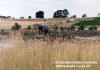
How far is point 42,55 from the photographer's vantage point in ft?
17.7

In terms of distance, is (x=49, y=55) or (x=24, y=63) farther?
(x=49, y=55)

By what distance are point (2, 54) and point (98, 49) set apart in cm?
224

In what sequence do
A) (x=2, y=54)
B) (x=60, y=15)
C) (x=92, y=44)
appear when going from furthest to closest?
(x=60, y=15), (x=92, y=44), (x=2, y=54)

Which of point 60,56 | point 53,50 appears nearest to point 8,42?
point 53,50

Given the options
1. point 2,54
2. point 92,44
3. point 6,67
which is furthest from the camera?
point 92,44

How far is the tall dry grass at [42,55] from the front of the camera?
5059 mm

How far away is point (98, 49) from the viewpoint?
5.77 m

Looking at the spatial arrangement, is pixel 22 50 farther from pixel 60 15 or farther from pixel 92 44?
pixel 60 15

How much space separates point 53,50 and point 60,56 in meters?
0.52

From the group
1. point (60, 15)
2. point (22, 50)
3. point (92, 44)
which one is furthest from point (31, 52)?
point (60, 15)

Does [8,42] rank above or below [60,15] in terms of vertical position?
above

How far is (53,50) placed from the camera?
5.79 m

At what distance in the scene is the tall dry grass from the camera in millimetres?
5059

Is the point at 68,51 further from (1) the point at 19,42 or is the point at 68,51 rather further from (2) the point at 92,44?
(1) the point at 19,42
